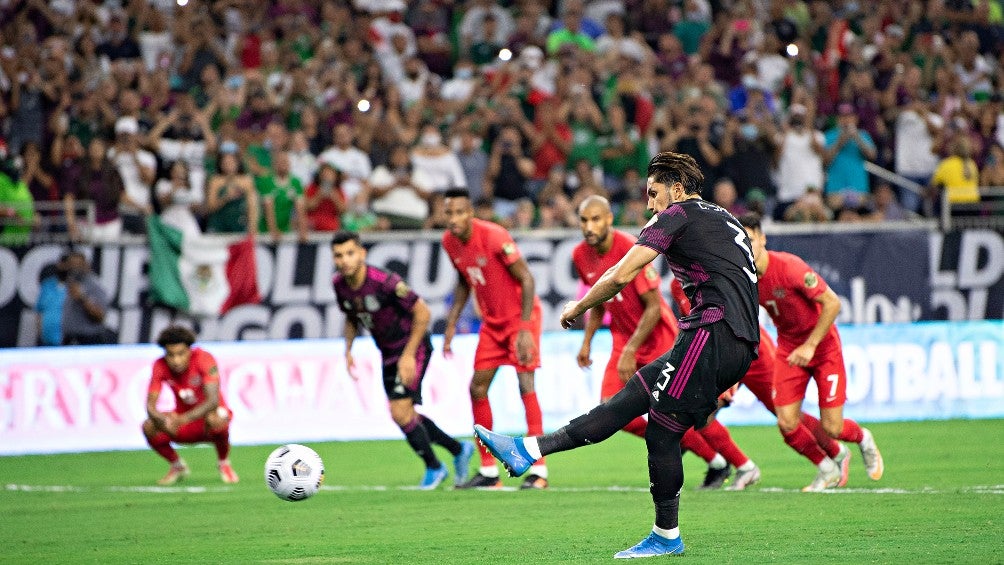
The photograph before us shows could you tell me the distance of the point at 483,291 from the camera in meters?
12.7

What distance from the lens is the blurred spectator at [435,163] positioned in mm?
20078

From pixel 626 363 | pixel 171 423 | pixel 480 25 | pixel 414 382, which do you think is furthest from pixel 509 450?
pixel 480 25

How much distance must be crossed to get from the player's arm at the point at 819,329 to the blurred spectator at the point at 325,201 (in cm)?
942

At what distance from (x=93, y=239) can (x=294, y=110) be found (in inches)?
145

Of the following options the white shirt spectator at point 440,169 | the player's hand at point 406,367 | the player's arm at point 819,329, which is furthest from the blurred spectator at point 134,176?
the player's arm at point 819,329

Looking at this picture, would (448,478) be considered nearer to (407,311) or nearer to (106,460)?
(407,311)

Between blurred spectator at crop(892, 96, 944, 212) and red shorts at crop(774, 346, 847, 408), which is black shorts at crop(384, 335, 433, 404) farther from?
blurred spectator at crop(892, 96, 944, 212)

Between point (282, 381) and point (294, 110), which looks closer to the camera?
point (282, 381)

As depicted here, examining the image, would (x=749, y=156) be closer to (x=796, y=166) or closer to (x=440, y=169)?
(x=796, y=166)

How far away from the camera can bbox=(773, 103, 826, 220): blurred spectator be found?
21.3 metres

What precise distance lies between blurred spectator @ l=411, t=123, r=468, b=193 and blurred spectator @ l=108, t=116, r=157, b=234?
3569 millimetres

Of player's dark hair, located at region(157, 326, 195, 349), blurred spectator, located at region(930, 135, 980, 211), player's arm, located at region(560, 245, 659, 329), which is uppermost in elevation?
player's arm, located at region(560, 245, 659, 329)

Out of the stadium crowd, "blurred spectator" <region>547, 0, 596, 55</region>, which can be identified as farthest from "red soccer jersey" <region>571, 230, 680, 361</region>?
"blurred spectator" <region>547, 0, 596, 55</region>

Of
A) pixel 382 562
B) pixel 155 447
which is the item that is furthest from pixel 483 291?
pixel 382 562
